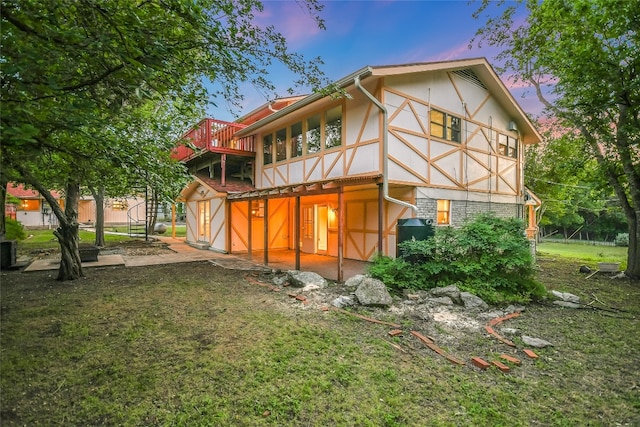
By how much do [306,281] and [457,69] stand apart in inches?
306

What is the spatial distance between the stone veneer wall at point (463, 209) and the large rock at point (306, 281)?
360cm

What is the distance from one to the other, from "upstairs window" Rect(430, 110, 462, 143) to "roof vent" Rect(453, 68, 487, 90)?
54.3 inches

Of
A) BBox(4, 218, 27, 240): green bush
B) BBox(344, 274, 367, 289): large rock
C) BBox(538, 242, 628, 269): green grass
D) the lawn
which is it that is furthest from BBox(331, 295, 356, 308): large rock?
BBox(4, 218, 27, 240): green bush

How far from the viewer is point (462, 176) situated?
943 centimetres

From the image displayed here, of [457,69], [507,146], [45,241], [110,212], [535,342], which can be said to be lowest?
[535,342]

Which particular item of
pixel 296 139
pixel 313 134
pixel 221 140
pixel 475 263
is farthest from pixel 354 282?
pixel 221 140

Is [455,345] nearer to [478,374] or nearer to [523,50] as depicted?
[478,374]

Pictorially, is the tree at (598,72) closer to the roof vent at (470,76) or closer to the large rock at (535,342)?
the roof vent at (470,76)

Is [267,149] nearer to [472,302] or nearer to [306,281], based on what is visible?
[306,281]

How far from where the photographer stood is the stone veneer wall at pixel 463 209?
8445 millimetres

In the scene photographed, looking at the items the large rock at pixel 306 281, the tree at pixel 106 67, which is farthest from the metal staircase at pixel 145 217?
the tree at pixel 106 67

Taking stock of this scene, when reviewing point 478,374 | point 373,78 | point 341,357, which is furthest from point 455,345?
point 373,78

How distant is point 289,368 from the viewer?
308cm

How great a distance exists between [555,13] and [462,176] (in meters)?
4.52
